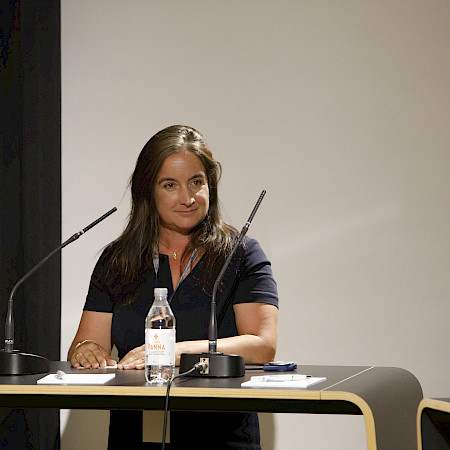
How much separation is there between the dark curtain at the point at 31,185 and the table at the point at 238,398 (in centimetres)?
127

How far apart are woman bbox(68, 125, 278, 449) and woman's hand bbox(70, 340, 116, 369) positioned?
3 centimetres

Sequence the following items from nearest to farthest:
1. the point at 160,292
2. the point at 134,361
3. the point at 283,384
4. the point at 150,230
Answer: the point at 283,384, the point at 160,292, the point at 134,361, the point at 150,230

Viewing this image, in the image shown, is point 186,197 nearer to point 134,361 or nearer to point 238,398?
point 134,361

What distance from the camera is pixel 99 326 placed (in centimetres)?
227

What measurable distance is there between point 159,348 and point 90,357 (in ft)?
1.38

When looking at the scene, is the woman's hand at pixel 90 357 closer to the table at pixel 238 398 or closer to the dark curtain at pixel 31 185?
the table at pixel 238 398

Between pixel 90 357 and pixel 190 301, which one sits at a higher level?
pixel 190 301

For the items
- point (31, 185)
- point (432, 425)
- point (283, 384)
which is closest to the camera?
point (432, 425)

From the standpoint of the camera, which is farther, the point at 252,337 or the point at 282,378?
the point at 252,337

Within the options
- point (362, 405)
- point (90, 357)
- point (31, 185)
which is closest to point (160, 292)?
point (90, 357)

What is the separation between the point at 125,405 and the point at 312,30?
83.6 inches

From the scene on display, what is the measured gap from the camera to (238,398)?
1463 millimetres

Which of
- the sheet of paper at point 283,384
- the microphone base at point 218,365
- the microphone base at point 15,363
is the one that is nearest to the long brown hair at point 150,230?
the microphone base at point 15,363

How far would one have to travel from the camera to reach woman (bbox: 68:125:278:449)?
Answer: 2.15 meters
